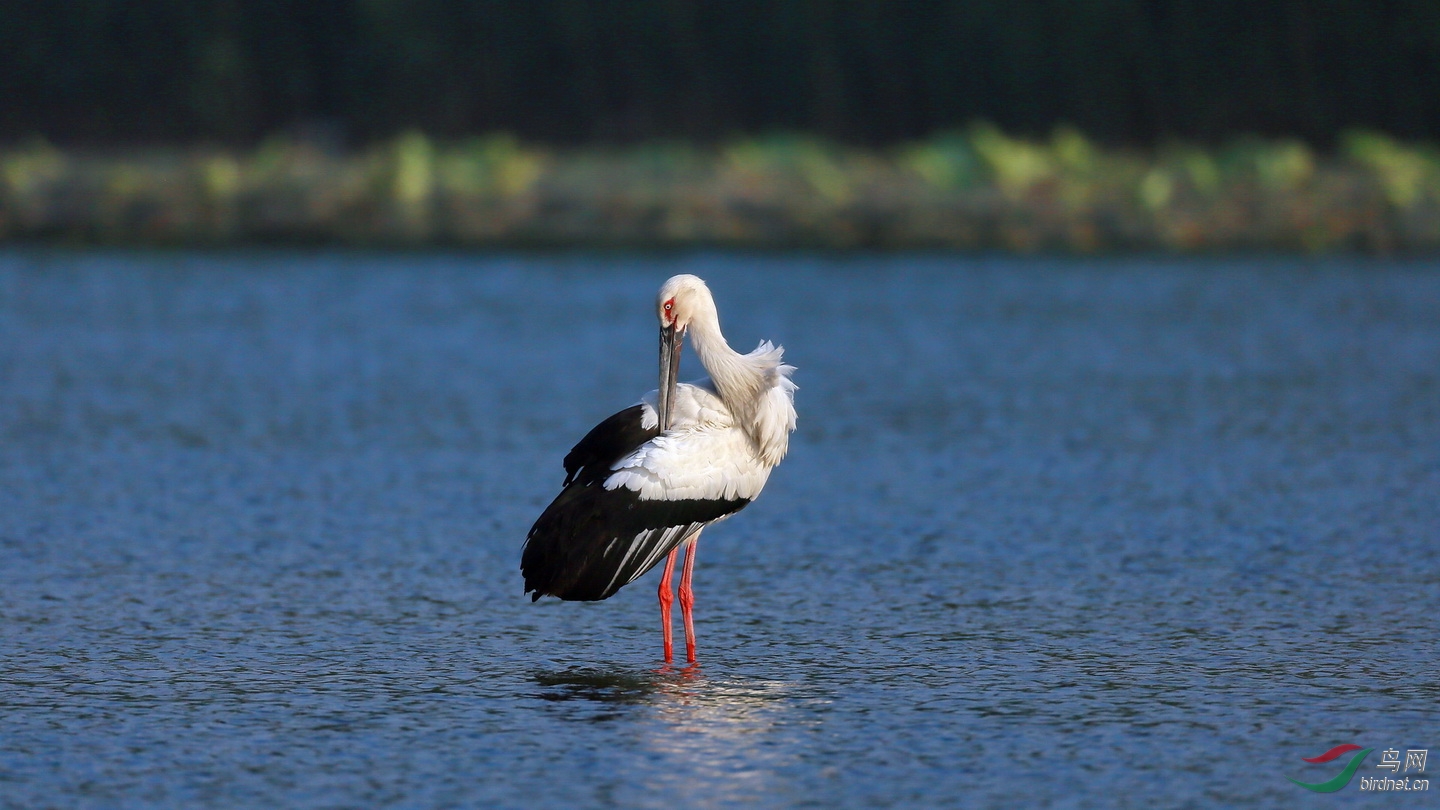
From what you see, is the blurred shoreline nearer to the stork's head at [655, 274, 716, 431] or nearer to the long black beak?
the stork's head at [655, 274, 716, 431]

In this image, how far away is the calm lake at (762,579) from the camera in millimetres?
7867

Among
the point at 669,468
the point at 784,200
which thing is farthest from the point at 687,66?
the point at 669,468

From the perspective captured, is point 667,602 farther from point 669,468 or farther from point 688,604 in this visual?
point 669,468

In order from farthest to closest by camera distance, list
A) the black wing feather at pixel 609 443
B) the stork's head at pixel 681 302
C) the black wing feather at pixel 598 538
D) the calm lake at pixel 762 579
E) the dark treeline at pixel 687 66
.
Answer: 1. the dark treeline at pixel 687 66
2. the stork's head at pixel 681 302
3. the black wing feather at pixel 609 443
4. the black wing feather at pixel 598 538
5. the calm lake at pixel 762 579

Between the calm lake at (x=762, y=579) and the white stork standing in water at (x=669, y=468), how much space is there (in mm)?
477

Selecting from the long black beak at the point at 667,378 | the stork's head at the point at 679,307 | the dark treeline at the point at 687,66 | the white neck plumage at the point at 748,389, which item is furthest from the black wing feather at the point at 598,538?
the dark treeline at the point at 687,66

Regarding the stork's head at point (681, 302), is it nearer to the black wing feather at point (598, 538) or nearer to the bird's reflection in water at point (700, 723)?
the black wing feather at point (598, 538)

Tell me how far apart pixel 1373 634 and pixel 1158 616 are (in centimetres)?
104

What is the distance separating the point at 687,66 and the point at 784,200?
829 centimetres

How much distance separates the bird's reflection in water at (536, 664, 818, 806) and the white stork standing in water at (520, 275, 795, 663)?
393 mm

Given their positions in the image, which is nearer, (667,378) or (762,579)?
(667,378)

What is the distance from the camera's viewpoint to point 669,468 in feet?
30.4

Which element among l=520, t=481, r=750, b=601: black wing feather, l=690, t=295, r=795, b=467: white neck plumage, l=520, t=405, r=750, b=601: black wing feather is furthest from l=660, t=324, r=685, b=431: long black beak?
l=520, t=481, r=750, b=601: black wing feather

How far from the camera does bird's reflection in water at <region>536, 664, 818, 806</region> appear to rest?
297 inches
